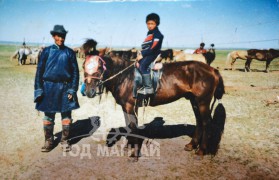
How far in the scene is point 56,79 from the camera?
5.18 meters

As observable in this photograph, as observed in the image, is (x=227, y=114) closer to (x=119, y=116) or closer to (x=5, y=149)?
(x=119, y=116)

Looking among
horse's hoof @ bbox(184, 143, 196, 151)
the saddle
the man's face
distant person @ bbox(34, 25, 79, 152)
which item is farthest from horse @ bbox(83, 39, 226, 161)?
the man's face

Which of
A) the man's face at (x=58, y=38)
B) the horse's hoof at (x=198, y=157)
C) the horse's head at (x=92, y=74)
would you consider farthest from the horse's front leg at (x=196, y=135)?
the man's face at (x=58, y=38)

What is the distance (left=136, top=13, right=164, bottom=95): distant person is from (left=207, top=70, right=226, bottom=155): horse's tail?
174 cm

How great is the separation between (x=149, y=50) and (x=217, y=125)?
13.8 ft

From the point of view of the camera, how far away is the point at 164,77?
5.57 metres

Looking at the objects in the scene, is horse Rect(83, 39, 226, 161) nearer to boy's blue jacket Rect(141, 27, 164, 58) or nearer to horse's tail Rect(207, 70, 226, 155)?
horse's tail Rect(207, 70, 226, 155)

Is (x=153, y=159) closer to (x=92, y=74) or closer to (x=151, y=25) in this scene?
(x=92, y=74)

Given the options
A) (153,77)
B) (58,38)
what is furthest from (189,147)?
(58,38)

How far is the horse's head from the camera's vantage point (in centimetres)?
478

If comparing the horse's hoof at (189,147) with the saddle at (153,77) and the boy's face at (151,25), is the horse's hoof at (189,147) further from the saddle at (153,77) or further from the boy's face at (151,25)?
the boy's face at (151,25)

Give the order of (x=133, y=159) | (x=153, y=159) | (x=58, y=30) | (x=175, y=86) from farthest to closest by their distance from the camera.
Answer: (x=175, y=86) < (x=153, y=159) < (x=133, y=159) < (x=58, y=30)

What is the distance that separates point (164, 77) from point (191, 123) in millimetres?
3181

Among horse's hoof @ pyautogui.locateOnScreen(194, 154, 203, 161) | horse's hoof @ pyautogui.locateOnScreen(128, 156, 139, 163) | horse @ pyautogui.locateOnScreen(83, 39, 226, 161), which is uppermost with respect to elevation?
horse @ pyautogui.locateOnScreen(83, 39, 226, 161)
